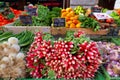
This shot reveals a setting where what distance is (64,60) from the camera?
6.57 ft

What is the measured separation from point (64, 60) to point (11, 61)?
0.44 meters

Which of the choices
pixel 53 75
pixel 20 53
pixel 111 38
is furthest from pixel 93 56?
pixel 111 38

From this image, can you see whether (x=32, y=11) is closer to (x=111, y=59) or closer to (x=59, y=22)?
(x=59, y=22)

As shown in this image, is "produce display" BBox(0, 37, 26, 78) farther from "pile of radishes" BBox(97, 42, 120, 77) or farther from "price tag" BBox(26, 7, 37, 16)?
"price tag" BBox(26, 7, 37, 16)

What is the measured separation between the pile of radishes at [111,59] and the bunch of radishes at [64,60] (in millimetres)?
176

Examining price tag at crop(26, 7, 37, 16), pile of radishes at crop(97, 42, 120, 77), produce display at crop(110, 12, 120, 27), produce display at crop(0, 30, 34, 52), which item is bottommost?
pile of radishes at crop(97, 42, 120, 77)

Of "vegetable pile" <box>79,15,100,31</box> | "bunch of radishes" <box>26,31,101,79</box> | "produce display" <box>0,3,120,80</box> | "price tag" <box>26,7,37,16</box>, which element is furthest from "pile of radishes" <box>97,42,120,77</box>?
"price tag" <box>26,7,37,16</box>

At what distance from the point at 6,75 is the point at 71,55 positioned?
21.5 inches

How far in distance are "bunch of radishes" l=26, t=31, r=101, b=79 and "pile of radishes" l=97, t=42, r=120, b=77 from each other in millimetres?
176

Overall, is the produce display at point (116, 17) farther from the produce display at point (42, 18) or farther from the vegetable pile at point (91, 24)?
the produce display at point (42, 18)

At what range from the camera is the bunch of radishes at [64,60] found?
2016 millimetres

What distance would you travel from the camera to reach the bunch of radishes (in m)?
2.02

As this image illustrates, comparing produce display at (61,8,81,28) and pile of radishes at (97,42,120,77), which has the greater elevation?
produce display at (61,8,81,28)

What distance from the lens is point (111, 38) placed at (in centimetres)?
308
